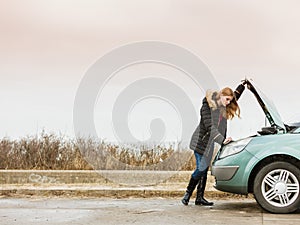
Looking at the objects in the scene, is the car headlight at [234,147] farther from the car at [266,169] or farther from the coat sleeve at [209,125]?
A: the coat sleeve at [209,125]

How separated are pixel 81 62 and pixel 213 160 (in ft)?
18.8

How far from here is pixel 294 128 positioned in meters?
7.70

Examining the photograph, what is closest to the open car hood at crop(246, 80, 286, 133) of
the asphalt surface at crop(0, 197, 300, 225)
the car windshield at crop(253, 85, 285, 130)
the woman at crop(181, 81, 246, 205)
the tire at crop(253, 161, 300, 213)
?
the car windshield at crop(253, 85, 285, 130)

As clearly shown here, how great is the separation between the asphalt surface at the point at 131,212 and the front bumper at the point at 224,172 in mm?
451

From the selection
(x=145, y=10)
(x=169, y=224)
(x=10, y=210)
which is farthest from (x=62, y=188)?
(x=145, y=10)

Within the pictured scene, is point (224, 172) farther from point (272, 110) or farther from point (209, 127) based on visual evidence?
point (272, 110)

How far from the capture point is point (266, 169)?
716 centimetres

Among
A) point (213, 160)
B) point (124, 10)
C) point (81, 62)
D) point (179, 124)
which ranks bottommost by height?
point (213, 160)

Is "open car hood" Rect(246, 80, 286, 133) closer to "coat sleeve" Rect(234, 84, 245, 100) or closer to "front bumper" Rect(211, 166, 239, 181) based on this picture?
"coat sleeve" Rect(234, 84, 245, 100)

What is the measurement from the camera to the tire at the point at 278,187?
705 cm

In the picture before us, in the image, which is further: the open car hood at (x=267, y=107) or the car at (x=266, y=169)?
the open car hood at (x=267, y=107)

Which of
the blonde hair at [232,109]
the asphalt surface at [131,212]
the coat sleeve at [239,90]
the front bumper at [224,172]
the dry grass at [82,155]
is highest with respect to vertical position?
the coat sleeve at [239,90]

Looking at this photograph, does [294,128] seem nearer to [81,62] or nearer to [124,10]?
[124,10]

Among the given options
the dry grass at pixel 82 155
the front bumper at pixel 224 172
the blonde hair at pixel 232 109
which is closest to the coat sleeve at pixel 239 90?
the blonde hair at pixel 232 109
